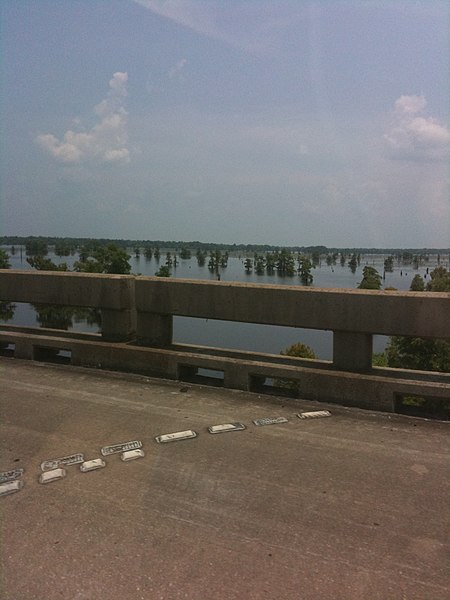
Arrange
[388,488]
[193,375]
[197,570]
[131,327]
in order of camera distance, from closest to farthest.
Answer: [197,570] → [388,488] → [193,375] → [131,327]

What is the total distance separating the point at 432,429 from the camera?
16.5 ft

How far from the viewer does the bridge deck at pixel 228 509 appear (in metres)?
2.75

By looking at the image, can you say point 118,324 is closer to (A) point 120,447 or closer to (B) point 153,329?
(B) point 153,329

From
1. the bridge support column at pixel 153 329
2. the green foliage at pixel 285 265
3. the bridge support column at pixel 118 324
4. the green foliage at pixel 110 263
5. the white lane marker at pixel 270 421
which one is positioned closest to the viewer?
the white lane marker at pixel 270 421

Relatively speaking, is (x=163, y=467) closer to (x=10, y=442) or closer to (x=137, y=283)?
(x=10, y=442)

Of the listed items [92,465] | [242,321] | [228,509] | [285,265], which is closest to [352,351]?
[242,321]

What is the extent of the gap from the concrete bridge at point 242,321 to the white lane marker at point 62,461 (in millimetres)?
2457

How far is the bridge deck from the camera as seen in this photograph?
275 cm

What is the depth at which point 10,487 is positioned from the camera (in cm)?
379

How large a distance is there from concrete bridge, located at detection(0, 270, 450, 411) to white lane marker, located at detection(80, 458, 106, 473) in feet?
8.16

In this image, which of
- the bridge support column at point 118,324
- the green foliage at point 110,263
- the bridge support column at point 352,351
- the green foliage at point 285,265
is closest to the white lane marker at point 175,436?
the bridge support column at point 352,351

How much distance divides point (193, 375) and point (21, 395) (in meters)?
2.26

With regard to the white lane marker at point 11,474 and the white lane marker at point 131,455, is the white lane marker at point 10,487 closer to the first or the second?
the white lane marker at point 11,474

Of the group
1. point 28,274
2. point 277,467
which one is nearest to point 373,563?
point 277,467
